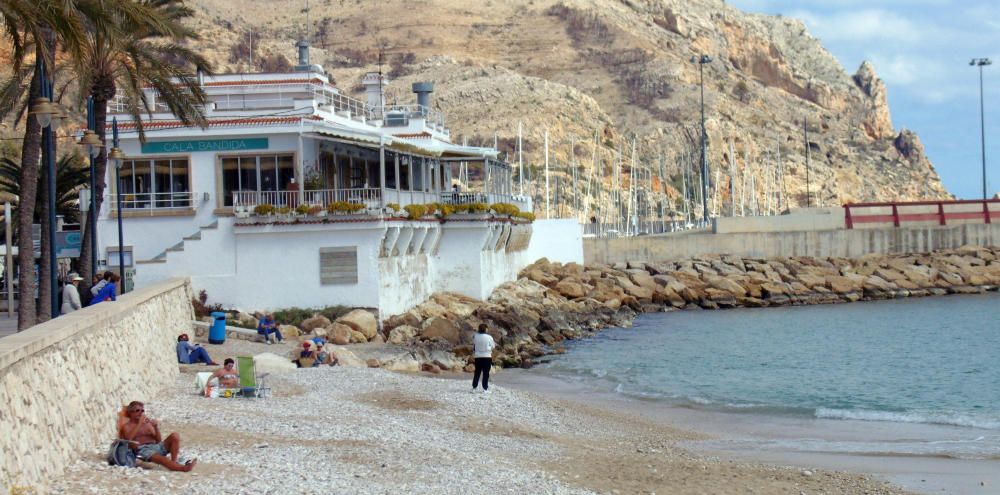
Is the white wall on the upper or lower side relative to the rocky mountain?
lower

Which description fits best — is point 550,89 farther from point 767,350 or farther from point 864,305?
point 767,350

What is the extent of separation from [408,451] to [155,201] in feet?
67.0

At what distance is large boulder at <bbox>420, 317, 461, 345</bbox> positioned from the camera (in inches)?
1314

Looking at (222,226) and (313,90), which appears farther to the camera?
(313,90)

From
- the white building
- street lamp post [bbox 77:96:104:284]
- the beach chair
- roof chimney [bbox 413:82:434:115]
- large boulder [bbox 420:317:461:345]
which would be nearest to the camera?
the beach chair

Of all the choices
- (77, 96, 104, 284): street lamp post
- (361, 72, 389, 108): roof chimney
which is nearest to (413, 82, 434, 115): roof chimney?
(361, 72, 389, 108): roof chimney

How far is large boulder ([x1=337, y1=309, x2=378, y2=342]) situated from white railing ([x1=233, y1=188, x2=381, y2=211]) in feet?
9.82

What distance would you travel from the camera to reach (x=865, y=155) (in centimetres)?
14450

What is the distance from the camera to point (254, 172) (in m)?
34.8

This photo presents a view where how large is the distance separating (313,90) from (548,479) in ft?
92.1

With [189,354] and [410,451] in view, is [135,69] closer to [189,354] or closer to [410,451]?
[189,354]

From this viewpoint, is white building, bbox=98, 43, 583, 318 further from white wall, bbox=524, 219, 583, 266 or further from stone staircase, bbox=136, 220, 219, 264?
white wall, bbox=524, 219, 583, 266

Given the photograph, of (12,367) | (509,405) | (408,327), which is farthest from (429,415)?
(408,327)

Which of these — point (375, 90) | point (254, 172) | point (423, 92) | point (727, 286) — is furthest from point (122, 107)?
point (727, 286)
